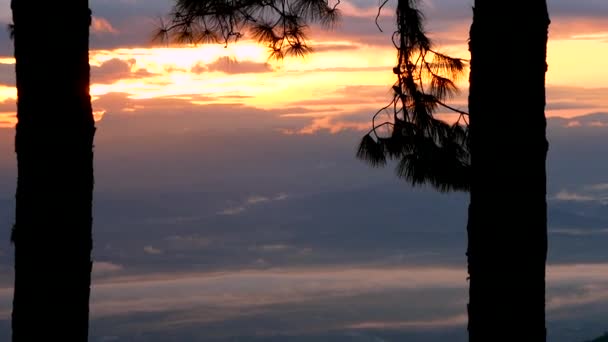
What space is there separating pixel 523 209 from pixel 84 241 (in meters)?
2.11

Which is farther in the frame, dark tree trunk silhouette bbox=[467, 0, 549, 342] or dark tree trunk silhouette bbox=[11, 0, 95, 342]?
dark tree trunk silhouette bbox=[11, 0, 95, 342]

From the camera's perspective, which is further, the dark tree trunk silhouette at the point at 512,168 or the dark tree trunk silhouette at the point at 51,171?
the dark tree trunk silhouette at the point at 51,171

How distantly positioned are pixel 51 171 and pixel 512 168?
86.7 inches

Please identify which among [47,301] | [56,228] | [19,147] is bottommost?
[47,301]

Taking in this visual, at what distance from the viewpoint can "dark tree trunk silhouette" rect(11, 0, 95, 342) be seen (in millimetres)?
5008

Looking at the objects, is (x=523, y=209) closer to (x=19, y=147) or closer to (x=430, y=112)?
(x=19, y=147)

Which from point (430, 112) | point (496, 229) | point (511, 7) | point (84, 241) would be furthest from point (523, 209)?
point (430, 112)

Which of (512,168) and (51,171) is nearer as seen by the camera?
(512,168)

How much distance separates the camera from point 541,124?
4.81m

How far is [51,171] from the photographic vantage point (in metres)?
5.01

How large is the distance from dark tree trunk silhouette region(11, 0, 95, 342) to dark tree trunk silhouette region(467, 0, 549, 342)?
1.94 metres

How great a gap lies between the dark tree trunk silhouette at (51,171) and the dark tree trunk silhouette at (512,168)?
194cm

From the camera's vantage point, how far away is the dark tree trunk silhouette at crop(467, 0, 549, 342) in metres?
4.78

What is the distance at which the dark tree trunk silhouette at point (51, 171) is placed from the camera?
16.4 ft
